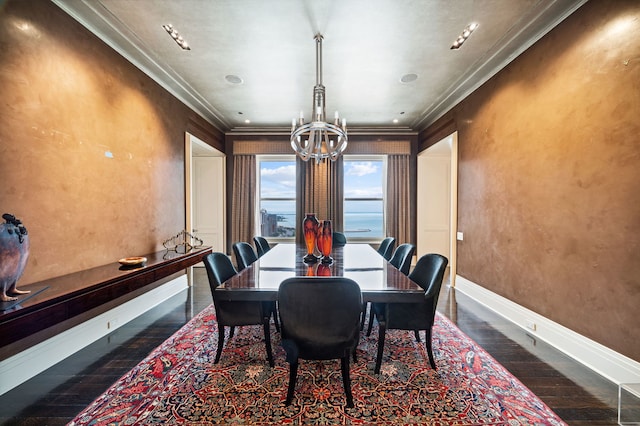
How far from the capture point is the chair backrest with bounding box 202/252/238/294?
6.35 ft

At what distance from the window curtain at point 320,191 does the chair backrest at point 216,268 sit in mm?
3405

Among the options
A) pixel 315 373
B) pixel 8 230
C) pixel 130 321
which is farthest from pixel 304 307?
pixel 130 321

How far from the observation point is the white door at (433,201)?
18.6ft

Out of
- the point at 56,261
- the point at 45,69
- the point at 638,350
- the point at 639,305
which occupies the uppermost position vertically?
the point at 45,69

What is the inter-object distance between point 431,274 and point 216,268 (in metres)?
1.76

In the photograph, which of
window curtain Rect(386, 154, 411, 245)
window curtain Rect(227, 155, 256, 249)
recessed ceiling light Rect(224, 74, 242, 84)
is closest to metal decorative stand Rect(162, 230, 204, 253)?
window curtain Rect(227, 155, 256, 249)

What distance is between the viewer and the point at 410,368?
6.53 feet

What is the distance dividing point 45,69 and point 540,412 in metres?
4.30

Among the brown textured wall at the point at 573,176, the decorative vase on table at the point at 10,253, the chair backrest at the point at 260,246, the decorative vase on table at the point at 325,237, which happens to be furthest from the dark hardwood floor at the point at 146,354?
the decorative vase on table at the point at 325,237

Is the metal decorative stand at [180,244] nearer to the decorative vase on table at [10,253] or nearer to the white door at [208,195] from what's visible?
the white door at [208,195]

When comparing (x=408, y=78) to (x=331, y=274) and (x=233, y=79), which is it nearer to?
(x=233, y=79)

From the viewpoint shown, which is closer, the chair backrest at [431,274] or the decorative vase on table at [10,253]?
the decorative vase on table at [10,253]

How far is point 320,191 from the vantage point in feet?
18.7

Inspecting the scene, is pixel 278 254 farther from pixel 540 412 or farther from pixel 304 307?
pixel 540 412
